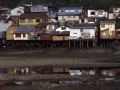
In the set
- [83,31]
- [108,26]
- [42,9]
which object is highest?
[42,9]

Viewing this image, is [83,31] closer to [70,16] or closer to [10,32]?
[10,32]

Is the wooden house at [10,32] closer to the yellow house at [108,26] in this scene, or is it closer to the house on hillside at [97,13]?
the yellow house at [108,26]

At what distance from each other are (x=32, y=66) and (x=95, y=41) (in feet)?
63.4

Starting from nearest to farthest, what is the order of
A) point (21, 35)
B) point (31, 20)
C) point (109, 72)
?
point (109, 72) < point (21, 35) < point (31, 20)

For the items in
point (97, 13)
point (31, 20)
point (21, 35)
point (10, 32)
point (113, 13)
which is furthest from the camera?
point (97, 13)

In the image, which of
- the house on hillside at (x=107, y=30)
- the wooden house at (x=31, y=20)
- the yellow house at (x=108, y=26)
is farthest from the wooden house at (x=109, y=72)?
the wooden house at (x=31, y=20)

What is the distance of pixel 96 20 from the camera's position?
59.1 m

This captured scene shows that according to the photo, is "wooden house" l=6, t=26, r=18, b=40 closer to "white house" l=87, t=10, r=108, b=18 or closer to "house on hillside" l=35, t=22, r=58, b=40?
"house on hillside" l=35, t=22, r=58, b=40

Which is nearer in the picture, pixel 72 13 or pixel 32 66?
pixel 32 66

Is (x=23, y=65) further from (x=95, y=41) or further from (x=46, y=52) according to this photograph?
(x=95, y=41)

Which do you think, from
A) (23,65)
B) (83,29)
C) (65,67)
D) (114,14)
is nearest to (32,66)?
(23,65)

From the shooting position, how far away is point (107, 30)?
160 feet

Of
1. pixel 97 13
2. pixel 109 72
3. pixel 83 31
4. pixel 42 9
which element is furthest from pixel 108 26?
pixel 109 72

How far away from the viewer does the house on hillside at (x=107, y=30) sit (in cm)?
4875
